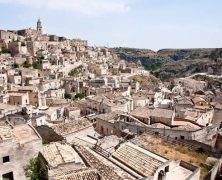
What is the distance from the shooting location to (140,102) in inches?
1668

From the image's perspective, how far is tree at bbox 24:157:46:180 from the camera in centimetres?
1433

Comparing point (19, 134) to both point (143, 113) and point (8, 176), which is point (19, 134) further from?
point (143, 113)

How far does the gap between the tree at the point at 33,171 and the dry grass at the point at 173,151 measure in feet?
29.0

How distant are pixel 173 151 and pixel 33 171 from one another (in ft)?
35.9

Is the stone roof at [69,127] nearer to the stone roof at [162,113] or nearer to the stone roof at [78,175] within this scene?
the stone roof at [162,113]

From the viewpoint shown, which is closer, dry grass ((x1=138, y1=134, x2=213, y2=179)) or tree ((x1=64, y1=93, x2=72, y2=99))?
dry grass ((x1=138, y1=134, x2=213, y2=179))

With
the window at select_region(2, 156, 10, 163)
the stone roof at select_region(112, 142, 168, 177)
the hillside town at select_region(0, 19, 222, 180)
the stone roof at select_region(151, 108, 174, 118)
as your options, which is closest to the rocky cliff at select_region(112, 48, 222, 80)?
the hillside town at select_region(0, 19, 222, 180)

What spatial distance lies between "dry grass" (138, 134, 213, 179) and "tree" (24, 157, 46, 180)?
8.84 meters

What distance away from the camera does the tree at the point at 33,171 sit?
14.3m

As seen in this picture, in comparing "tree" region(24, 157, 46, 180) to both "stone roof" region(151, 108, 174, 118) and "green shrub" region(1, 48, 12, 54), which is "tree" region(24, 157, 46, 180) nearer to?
"stone roof" region(151, 108, 174, 118)

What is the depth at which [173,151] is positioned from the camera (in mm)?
20578

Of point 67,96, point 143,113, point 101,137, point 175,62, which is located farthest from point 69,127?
point 175,62

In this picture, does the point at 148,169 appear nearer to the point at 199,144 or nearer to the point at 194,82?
the point at 199,144

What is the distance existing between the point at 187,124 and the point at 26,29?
91300mm
